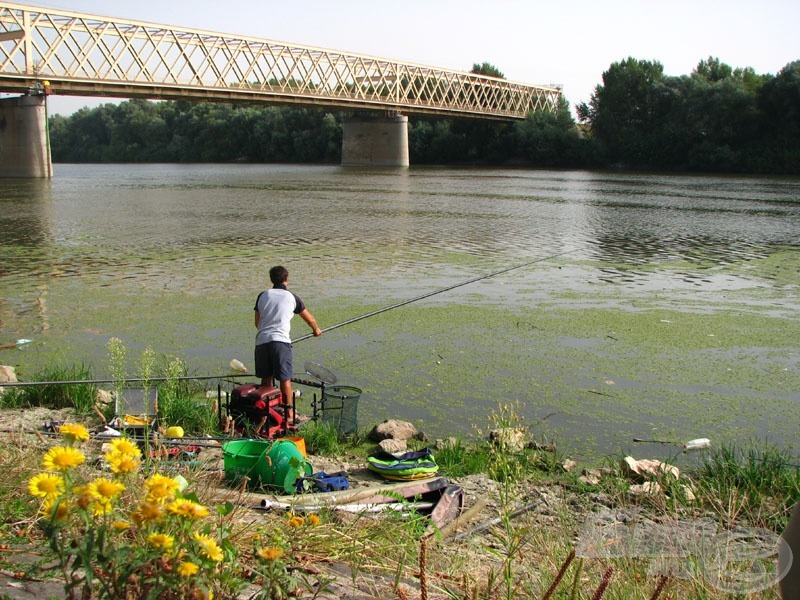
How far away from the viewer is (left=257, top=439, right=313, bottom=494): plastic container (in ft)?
18.2

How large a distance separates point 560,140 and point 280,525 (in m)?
90.1

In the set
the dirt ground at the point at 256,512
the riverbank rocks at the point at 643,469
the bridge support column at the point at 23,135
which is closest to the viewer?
the dirt ground at the point at 256,512

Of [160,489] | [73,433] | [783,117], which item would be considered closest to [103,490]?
[160,489]

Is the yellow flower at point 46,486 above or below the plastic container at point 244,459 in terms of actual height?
above

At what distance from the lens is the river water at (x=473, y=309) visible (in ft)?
29.7

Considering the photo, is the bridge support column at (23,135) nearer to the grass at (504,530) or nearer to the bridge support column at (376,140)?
the bridge support column at (376,140)

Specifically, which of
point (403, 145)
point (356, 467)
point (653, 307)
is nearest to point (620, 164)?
point (403, 145)

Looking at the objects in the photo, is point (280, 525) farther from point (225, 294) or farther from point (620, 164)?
point (620, 164)

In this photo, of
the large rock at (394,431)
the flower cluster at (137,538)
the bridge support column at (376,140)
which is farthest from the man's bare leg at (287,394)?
the bridge support column at (376,140)

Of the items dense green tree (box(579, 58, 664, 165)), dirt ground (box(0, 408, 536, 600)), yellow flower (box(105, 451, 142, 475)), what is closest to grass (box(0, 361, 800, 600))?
dirt ground (box(0, 408, 536, 600))

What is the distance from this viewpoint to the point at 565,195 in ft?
144

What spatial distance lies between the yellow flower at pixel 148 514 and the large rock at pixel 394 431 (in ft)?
17.0

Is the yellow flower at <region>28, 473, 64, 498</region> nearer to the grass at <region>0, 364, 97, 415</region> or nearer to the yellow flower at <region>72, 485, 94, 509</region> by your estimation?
the yellow flower at <region>72, 485, 94, 509</region>

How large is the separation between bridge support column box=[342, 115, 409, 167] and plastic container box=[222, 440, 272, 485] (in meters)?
85.4
